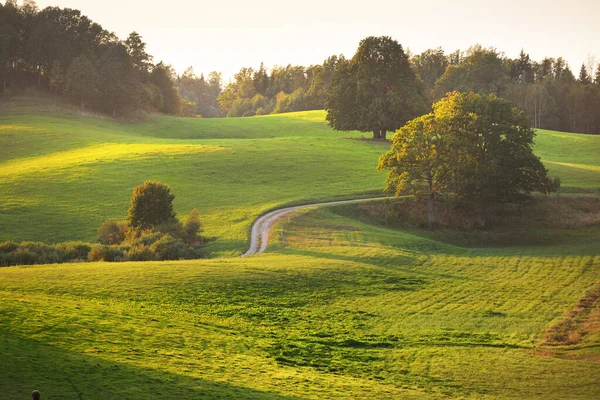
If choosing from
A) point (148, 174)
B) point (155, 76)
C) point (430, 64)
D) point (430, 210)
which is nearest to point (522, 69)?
point (430, 64)

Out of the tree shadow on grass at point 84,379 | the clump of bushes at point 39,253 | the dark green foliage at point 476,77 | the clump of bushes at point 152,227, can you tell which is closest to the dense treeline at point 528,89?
the dark green foliage at point 476,77

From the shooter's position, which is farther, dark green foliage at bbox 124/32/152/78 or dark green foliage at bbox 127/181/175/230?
dark green foliage at bbox 124/32/152/78

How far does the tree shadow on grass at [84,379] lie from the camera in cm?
1368

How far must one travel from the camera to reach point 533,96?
132 m

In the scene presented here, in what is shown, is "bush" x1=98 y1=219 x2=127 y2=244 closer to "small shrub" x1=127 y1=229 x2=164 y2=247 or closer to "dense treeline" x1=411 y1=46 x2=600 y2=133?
"small shrub" x1=127 y1=229 x2=164 y2=247

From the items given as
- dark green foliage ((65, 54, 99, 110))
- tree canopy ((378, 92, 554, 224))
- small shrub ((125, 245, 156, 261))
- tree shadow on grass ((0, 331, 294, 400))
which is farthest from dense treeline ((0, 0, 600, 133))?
tree shadow on grass ((0, 331, 294, 400))

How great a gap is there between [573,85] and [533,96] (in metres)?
15.1

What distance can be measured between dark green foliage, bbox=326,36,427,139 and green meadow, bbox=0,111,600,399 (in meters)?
22.1

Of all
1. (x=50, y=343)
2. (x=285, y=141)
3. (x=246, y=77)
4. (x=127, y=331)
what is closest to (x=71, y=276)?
(x=127, y=331)

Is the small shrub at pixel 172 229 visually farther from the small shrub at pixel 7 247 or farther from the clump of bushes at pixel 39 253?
the small shrub at pixel 7 247

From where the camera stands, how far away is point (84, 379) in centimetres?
1447

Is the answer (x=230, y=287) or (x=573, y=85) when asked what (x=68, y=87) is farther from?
(x=573, y=85)

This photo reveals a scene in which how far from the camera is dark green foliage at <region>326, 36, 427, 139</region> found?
85.6m

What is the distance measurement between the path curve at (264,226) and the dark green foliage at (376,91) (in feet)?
99.6
